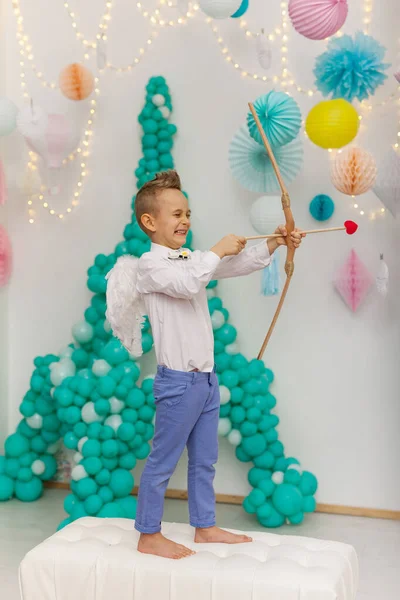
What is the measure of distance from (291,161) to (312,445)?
1.15 meters

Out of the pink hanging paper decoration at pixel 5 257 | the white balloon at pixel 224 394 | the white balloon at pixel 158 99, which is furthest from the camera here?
the pink hanging paper decoration at pixel 5 257

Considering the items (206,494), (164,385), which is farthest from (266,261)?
(206,494)

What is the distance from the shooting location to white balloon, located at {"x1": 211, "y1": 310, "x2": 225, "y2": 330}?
322 cm

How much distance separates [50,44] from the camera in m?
3.55

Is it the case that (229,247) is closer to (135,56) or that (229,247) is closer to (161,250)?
(161,250)

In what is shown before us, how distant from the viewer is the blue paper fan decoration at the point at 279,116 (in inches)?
111

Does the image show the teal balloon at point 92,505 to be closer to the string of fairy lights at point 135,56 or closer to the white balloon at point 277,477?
the white balloon at point 277,477

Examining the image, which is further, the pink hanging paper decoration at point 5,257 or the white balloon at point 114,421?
the pink hanging paper decoration at point 5,257

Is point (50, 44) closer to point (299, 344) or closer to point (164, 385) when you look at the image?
point (299, 344)

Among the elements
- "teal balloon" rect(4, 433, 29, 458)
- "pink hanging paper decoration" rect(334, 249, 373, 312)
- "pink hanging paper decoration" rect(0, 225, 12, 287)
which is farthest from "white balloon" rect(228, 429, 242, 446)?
"pink hanging paper decoration" rect(0, 225, 12, 287)

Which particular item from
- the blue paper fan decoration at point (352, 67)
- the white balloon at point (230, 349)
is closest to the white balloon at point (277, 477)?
the white balloon at point (230, 349)

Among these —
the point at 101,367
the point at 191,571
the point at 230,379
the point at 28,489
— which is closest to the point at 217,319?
the point at 230,379

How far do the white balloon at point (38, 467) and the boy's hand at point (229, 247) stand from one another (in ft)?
5.46

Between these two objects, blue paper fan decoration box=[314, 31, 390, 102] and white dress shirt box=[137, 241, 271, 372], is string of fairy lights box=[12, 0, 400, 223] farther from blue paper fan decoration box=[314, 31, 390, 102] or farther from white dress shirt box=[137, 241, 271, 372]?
white dress shirt box=[137, 241, 271, 372]
